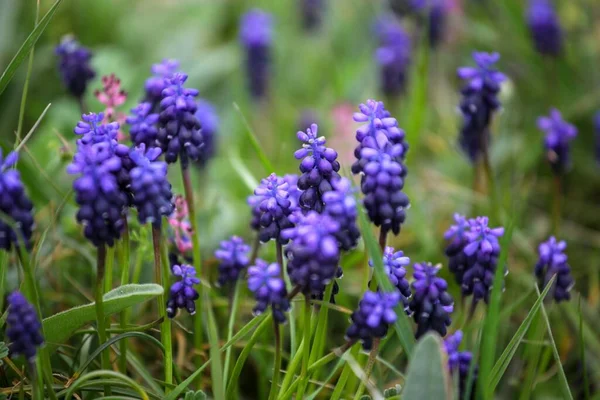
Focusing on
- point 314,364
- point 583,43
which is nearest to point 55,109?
point 314,364

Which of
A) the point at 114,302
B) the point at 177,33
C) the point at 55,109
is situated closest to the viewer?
the point at 114,302

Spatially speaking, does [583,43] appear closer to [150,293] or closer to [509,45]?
[509,45]

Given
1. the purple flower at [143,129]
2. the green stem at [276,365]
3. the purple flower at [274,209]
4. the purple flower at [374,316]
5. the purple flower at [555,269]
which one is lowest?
the green stem at [276,365]

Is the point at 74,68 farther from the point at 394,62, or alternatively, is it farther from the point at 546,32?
the point at 546,32

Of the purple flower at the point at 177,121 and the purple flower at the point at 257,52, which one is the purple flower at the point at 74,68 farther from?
the purple flower at the point at 257,52

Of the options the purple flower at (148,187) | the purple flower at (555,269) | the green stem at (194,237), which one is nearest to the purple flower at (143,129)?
the green stem at (194,237)

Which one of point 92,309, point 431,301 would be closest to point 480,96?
point 431,301
